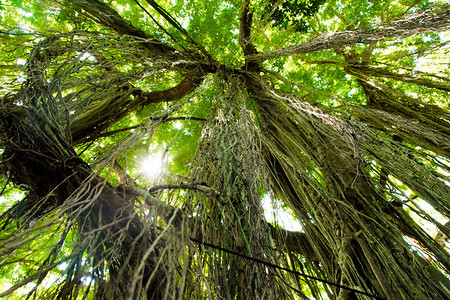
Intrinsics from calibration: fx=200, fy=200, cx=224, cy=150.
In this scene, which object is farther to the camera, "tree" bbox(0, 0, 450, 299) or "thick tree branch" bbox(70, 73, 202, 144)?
"thick tree branch" bbox(70, 73, 202, 144)

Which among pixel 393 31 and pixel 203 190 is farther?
pixel 393 31

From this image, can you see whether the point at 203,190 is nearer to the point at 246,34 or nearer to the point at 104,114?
the point at 104,114

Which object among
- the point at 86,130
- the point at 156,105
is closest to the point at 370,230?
the point at 86,130

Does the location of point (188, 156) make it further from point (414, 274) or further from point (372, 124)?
point (414, 274)

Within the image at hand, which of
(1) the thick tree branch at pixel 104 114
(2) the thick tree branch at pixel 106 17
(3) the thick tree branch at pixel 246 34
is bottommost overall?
(1) the thick tree branch at pixel 104 114

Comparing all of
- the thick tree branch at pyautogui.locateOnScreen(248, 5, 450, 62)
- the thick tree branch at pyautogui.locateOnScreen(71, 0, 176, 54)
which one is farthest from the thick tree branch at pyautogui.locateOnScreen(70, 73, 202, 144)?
the thick tree branch at pyautogui.locateOnScreen(248, 5, 450, 62)

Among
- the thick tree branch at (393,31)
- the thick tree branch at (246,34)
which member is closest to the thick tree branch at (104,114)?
the thick tree branch at (246,34)

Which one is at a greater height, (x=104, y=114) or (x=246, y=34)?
(x=246, y=34)

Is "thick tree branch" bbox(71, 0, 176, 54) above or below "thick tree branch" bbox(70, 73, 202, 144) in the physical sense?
above

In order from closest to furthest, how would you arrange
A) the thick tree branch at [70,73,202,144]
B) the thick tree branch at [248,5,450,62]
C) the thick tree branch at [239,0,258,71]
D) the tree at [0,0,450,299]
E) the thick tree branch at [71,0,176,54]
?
→ the tree at [0,0,450,299] < the thick tree branch at [248,5,450,62] < the thick tree branch at [70,73,202,144] < the thick tree branch at [71,0,176,54] < the thick tree branch at [239,0,258,71]

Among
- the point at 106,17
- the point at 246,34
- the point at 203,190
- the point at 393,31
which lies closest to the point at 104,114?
the point at 106,17

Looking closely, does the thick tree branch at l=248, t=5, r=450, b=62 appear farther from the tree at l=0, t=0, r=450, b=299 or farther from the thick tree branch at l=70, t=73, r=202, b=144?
the thick tree branch at l=70, t=73, r=202, b=144

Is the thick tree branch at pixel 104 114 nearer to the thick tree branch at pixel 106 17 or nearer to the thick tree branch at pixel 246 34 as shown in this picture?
the thick tree branch at pixel 106 17

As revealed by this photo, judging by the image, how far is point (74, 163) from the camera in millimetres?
909
